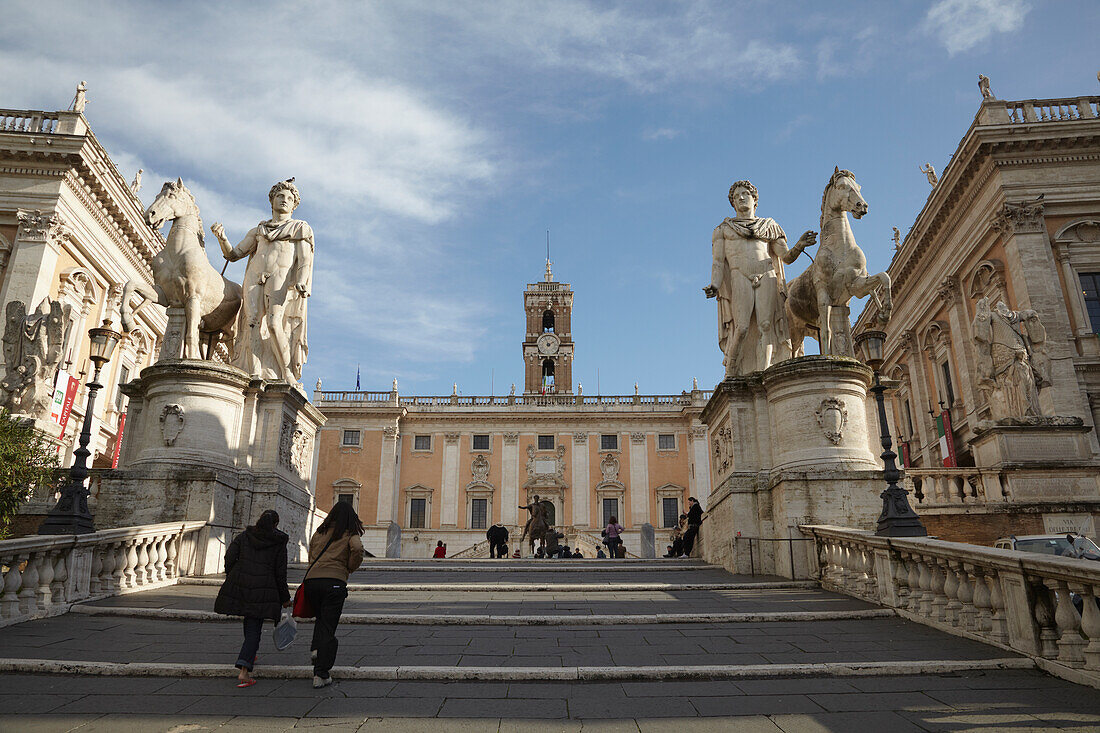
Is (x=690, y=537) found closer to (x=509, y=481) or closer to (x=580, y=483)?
(x=580, y=483)

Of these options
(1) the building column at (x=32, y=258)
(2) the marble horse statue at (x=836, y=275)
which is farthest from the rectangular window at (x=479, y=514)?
(2) the marble horse statue at (x=836, y=275)

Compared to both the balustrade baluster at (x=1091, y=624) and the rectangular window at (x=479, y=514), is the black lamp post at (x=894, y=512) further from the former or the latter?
the rectangular window at (x=479, y=514)

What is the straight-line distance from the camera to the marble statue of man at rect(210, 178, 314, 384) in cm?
1345

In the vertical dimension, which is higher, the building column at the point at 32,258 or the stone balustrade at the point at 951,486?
the building column at the point at 32,258

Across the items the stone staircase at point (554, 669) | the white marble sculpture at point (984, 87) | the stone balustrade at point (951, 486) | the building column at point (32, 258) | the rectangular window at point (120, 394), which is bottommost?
the stone staircase at point (554, 669)

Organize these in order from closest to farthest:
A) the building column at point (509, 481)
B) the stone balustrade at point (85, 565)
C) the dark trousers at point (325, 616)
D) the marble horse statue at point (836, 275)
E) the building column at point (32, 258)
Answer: the dark trousers at point (325, 616)
the stone balustrade at point (85, 565)
the marble horse statue at point (836, 275)
the building column at point (32, 258)
the building column at point (509, 481)

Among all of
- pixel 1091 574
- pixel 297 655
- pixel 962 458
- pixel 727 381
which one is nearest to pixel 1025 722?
pixel 1091 574

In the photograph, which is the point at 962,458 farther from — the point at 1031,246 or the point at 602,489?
the point at 602,489

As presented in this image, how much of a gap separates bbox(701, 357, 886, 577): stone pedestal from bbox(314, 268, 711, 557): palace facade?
36.2 metres

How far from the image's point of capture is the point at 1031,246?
2341 cm

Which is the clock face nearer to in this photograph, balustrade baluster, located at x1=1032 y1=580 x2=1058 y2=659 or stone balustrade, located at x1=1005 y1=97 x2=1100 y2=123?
stone balustrade, located at x1=1005 y1=97 x2=1100 y2=123

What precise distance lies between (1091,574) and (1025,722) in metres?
1.31

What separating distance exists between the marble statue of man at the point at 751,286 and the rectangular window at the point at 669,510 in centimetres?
3654

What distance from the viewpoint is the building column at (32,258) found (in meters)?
23.3
